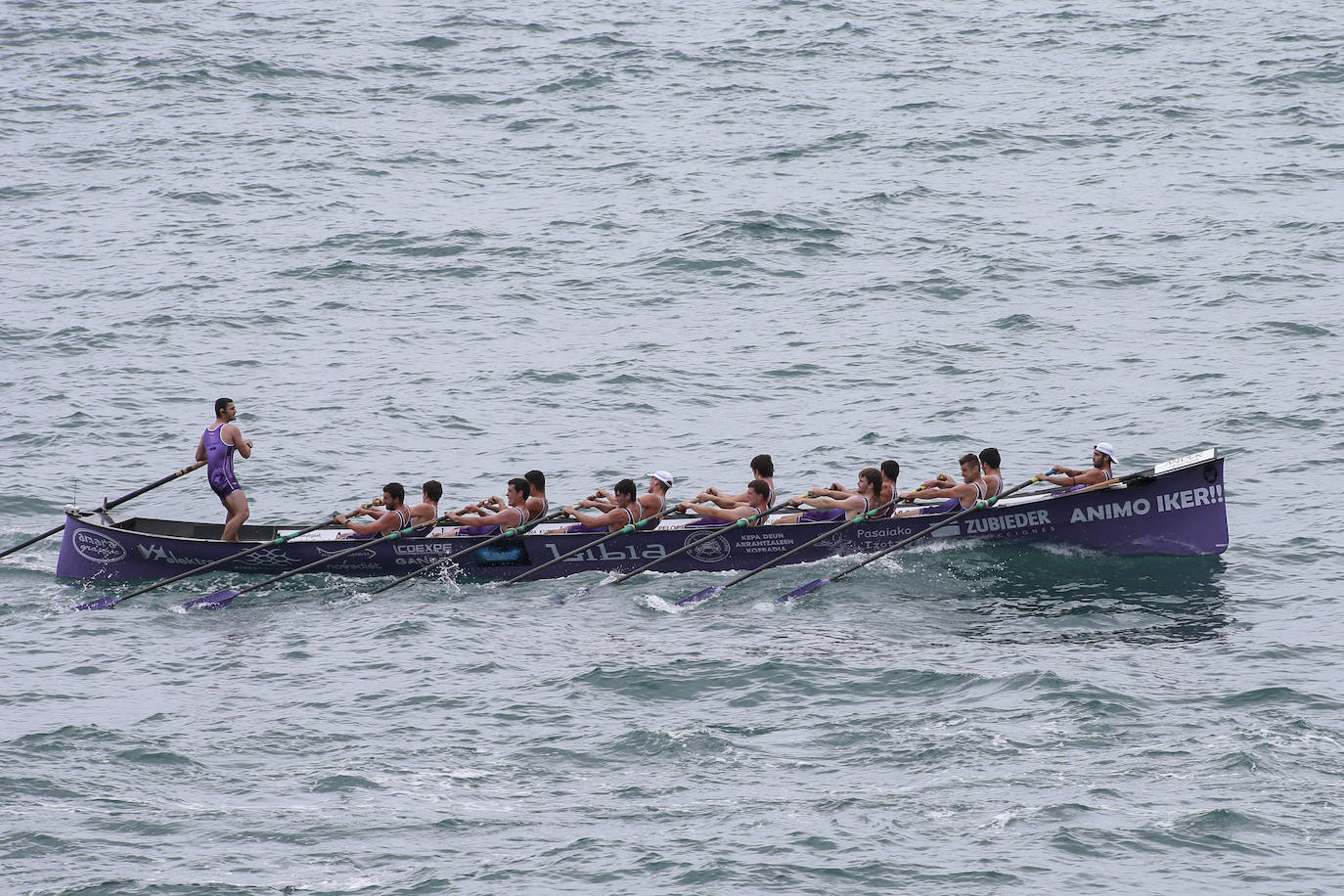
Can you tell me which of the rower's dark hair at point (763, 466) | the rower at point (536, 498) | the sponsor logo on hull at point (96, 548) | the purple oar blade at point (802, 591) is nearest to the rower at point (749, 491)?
the rower's dark hair at point (763, 466)

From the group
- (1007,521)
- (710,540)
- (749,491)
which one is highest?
(749,491)

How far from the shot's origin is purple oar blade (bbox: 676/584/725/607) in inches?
901

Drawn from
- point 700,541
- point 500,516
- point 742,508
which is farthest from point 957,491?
point 500,516

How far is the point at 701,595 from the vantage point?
23.0 m

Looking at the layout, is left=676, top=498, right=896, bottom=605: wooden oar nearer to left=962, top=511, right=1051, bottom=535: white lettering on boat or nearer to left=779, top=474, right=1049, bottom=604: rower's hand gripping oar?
left=779, top=474, right=1049, bottom=604: rower's hand gripping oar

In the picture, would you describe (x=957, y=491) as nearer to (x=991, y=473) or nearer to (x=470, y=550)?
(x=991, y=473)

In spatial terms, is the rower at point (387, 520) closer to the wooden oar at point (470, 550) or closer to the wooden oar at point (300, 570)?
the wooden oar at point (300, 570)

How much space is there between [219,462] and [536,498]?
4705mm

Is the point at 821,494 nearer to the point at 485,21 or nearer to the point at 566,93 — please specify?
the point at 566,93

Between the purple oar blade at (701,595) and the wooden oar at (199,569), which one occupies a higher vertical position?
the wooden oar at (199,569)

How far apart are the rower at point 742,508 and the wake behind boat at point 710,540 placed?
0.22 m

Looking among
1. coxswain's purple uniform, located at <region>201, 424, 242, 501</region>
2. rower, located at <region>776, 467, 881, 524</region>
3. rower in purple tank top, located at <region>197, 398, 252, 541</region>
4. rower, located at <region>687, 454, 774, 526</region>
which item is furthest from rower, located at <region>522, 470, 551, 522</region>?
coxswain's purple uniform, located at <region>201, 424, 242, 501</region>

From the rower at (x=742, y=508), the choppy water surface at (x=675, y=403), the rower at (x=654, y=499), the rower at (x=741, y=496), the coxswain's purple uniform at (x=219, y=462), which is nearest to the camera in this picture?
the choppy water surface at (x=675, y=403)

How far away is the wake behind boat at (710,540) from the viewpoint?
75.6ft
